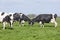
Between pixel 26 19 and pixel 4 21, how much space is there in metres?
8.48

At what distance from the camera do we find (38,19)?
30609mm

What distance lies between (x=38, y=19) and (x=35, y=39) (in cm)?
1492

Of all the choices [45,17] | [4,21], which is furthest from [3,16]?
[45,17]

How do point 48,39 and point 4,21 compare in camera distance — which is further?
point 4,21

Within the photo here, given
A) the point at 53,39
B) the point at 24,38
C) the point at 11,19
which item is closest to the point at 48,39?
the point at 53,39

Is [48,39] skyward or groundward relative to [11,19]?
groundward

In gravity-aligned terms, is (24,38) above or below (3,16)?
below

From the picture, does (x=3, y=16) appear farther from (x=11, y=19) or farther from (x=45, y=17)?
(x=45, y=17)

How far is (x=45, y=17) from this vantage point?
31000 mm

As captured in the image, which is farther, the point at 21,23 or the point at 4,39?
the point at 21,23

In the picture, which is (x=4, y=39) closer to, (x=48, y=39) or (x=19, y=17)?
(x=48, y=39)

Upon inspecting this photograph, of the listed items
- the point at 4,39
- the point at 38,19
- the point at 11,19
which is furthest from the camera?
the point at 38,19

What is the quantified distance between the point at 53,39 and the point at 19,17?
16.1 m

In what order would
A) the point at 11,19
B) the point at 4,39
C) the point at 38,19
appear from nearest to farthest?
the point at 4,39
the point at 11,19
the point at 38,19
